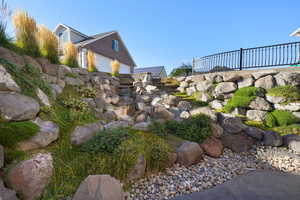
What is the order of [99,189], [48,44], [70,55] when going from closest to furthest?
[99,189] < [48,44] < [70,55]

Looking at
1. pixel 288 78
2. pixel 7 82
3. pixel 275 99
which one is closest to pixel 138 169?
pixel 7 82

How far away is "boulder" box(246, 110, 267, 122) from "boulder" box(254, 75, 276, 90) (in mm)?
887

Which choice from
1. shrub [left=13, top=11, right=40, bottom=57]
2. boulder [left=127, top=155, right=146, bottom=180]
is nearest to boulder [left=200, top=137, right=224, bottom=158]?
boulder [left=127, top=155, right=146, bottom=180]

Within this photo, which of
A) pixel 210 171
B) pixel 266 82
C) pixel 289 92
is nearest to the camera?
pixel 210 171

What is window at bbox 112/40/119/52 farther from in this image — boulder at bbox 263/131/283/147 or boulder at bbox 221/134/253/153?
boulder at bbox 263/131/283/147

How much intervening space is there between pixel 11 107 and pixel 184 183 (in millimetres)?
2564

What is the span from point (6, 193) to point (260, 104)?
536 centimetres

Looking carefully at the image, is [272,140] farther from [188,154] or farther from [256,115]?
[188,154]

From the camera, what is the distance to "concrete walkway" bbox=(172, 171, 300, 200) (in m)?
1.73

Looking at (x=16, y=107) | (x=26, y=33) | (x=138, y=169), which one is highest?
(x=26, y=33)

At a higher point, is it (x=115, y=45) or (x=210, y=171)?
(x=115, y=45)

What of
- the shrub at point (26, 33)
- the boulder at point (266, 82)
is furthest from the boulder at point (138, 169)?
the boulder at point (266, 82)

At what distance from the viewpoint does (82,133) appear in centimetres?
231

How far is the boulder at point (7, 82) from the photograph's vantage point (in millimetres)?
1970
